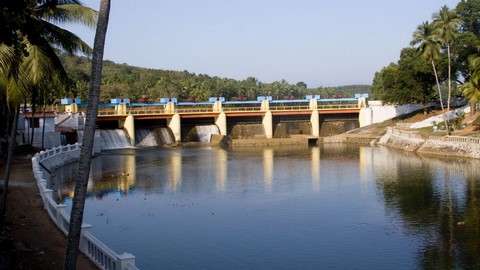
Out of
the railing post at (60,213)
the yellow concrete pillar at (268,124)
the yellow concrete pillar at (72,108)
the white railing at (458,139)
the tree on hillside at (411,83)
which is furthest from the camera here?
the yellow concrete pillar at (268,124)

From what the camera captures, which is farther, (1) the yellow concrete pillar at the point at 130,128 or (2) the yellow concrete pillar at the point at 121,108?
(2) the yellow concrete pillar at the point at 121,108

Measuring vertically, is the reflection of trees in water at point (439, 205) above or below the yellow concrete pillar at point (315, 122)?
below

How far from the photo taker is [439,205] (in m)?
33.4

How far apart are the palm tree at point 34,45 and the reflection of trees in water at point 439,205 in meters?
16.6

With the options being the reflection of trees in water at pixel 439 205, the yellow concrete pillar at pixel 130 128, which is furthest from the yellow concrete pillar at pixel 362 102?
the reflection of trees in water at pixel 439 205

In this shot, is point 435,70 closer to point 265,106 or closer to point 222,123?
point 265,106

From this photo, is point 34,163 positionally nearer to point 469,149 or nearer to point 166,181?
point 166,181

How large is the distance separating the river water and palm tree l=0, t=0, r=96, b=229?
8429mm

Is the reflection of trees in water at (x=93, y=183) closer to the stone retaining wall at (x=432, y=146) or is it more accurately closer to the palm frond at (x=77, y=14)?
the palm frond at (x=77, y=14)

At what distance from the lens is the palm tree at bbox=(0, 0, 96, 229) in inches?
605

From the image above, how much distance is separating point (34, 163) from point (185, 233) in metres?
18.1

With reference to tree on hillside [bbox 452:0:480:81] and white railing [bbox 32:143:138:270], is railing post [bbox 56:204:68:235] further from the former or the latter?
tree on hillside [bbox 452:0:480:81]

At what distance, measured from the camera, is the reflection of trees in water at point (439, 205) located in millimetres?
23234

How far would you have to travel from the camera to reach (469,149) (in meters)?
55.9
